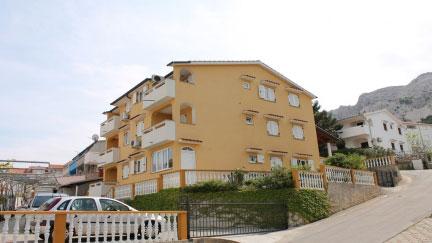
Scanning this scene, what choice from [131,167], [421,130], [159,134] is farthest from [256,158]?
[421,130]

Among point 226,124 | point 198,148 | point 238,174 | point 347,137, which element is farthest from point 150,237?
point 347,137

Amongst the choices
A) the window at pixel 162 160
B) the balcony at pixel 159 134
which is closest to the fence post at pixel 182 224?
the balcony at pixel 159 134

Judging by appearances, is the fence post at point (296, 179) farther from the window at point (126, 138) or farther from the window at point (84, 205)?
the window at point (126, 138)

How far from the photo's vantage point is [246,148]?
94.2ft

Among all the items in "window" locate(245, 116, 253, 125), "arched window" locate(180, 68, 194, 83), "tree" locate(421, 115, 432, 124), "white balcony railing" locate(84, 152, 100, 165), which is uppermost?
"tree" locate(421, 115, 432, 124)

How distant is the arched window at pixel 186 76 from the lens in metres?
28.3

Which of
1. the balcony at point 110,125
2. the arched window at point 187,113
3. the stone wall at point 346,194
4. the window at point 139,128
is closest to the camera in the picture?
the stone wall at point 346,194

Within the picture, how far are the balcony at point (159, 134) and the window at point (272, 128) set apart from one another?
→ 951 cm

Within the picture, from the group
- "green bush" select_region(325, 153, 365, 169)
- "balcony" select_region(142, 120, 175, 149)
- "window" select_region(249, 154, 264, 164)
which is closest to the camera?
"green bush" select_region(325, 153, 365, 169)

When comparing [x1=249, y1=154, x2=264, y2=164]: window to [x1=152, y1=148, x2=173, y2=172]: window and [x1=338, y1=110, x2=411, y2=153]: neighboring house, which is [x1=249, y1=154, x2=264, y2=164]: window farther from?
[x1=338, y1=110, x2=411, y2=153]: neighboring house

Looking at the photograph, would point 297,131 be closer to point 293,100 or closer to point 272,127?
point 293,100

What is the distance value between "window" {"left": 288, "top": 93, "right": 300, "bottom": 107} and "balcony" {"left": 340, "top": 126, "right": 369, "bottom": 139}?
20654 millimetres

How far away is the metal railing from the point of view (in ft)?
29.2

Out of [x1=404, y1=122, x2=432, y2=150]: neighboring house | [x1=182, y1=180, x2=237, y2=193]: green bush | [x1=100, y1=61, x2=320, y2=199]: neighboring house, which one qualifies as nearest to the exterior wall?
[x1=100, y1=61, x2=320, y2=199]: neighboring house
